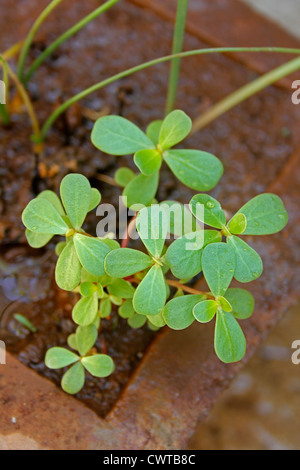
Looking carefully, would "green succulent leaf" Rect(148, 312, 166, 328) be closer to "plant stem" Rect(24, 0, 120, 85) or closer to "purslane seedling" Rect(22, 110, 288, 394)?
"purslane seedling" Rect(22, 110, 288, 394)

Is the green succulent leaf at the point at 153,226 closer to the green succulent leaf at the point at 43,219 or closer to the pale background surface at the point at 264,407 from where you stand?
the green succulent leaf at the point at 43,219

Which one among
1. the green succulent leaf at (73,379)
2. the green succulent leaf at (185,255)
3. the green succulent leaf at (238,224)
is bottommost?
the green succulent leaf at (73,379)

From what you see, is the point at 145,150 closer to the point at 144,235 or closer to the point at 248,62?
the point at 144,235

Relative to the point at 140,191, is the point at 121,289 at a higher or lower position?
lower

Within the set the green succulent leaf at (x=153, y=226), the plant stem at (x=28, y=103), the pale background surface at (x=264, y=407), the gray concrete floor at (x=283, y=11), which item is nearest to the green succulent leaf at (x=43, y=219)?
the green succulent leaf at (x=153, y=226)

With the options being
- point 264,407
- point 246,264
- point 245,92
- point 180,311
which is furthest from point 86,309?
point 264,407

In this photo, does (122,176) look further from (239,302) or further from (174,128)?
(239,302)
